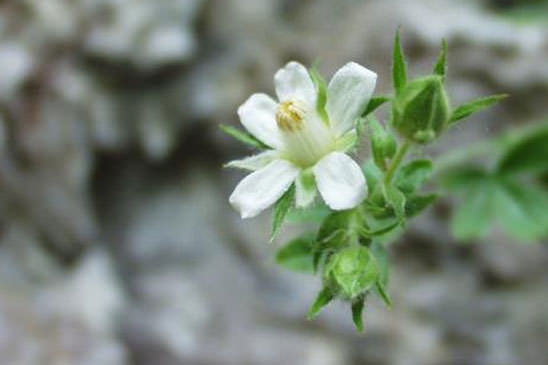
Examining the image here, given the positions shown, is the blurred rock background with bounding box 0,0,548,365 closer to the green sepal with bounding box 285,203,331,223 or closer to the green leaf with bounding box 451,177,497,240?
the green leaf with bounding box 451,177,497,240

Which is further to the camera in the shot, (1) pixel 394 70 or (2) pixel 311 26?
(2) pixel 311 26

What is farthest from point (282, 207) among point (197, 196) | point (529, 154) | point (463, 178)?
point (197, 196)

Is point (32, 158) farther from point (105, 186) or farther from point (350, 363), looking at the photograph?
point (350, 363)

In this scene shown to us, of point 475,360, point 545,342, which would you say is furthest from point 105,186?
point 545,342

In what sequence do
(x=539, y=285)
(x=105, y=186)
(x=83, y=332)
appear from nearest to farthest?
(x=83, y=332), (x=539, y=285), (x=105, y=186)

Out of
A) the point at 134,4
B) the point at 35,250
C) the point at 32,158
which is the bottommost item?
the point at 35,250

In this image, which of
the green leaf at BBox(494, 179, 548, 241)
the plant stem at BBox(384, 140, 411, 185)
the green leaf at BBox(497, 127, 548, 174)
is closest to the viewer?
the plant stem at BBox(384, 140, 411, 185)

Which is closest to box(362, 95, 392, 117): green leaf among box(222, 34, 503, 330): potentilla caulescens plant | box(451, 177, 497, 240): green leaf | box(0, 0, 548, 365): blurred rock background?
box(222, 34, 503, 330): potentilla caulescens plant
